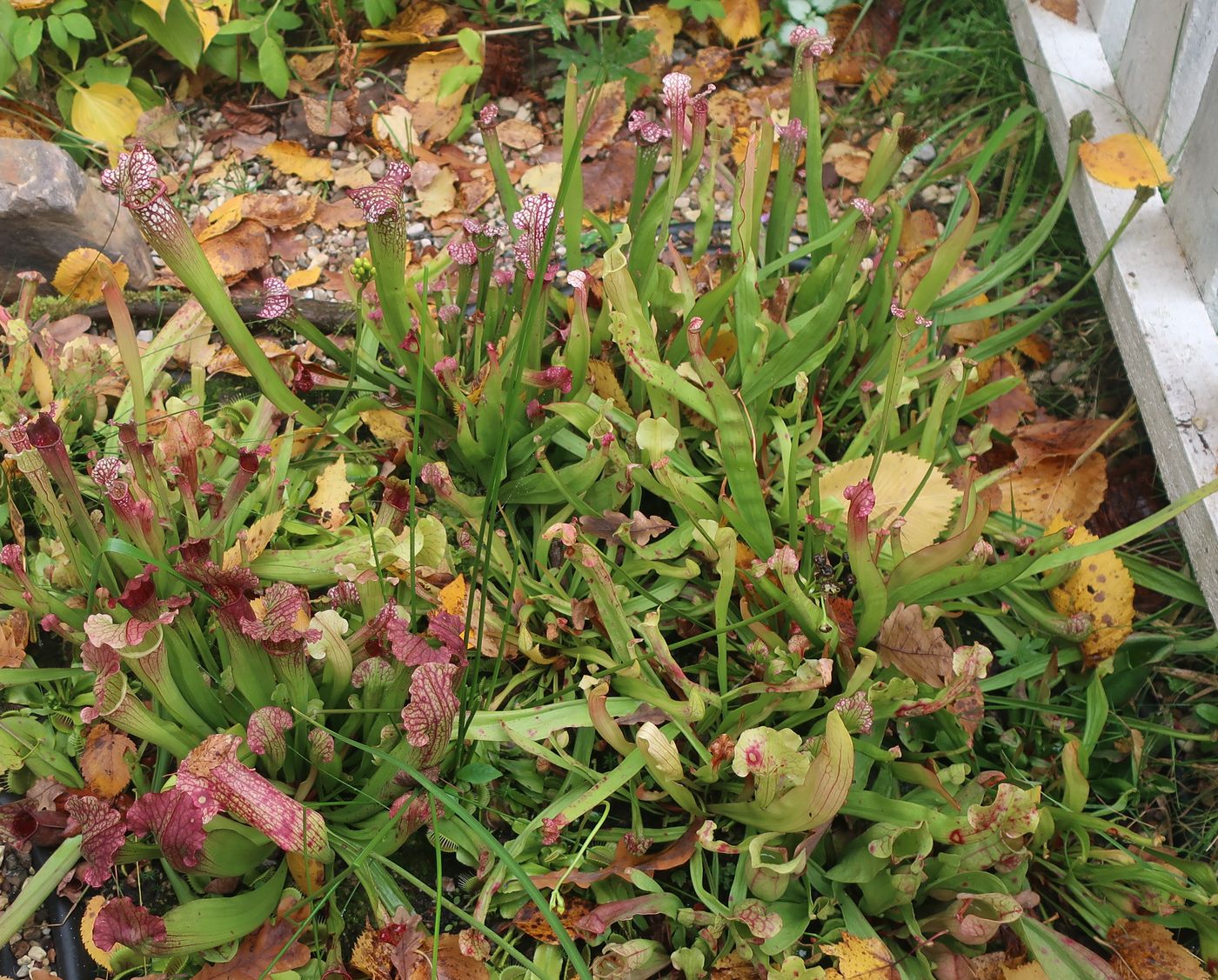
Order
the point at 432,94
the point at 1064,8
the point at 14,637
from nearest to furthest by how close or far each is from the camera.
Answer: the point at 14,637 → the point at 1064,8 → the point at 432,94

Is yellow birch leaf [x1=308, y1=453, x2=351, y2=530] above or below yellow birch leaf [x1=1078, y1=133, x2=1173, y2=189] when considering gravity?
below

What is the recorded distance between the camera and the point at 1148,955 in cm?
138

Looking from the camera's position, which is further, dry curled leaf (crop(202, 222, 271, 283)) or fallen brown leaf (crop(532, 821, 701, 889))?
dry curled leaf (crop(202, 222, 271, 283))

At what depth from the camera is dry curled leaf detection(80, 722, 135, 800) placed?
56.0 inches

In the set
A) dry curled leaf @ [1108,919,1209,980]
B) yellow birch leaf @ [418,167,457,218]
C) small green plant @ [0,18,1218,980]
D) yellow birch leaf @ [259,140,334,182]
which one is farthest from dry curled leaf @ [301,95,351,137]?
dry curled leaf @ [1108,919,1209,980]

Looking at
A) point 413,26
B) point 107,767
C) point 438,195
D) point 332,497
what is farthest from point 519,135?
point 107,767

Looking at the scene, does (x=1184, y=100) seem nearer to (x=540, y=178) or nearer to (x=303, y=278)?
(x=540, y=178)

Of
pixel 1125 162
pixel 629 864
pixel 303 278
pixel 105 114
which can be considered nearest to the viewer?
pixel 629 864

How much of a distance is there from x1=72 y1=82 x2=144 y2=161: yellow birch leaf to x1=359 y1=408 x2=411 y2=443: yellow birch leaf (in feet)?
3.85

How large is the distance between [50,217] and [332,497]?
37.9 inches

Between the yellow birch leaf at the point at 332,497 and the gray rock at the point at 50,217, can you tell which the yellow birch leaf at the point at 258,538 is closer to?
the yellow birch leaf at the point at 332,497

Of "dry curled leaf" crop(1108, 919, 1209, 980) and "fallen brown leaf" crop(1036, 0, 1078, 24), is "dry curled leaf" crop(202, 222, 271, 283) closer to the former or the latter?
"fallen brown leaf" crop(1036, 0, 1078, 24)

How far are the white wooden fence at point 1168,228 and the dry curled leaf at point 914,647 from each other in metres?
0.60

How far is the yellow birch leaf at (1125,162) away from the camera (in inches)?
78.7
